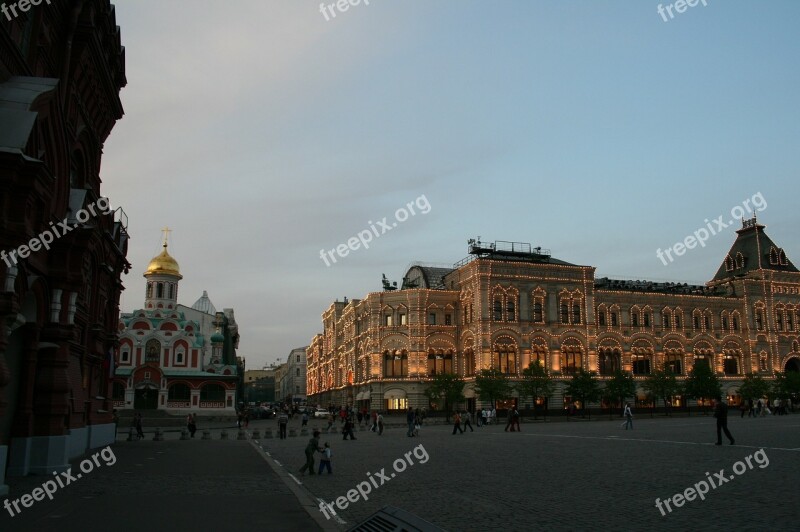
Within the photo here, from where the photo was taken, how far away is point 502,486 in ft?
52.8

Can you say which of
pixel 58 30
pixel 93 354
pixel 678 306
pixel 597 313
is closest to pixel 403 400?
pixel 597 313

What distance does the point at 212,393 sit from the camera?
73.8m

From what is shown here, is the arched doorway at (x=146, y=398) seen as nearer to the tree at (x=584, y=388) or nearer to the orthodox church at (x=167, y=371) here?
the orthodox church at (x=167, y=371)

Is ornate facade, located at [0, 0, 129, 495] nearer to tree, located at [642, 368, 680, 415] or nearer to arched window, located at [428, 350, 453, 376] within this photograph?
arched window, located at [428, 350, 453, 376]

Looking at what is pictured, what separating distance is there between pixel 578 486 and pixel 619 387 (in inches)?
2196

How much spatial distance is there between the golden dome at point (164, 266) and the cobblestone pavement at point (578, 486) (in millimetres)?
62462

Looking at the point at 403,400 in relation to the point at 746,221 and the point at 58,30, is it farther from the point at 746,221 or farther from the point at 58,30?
the point at 58,30

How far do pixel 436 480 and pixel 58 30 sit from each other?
54.5 feet

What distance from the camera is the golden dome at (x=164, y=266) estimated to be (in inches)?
3324

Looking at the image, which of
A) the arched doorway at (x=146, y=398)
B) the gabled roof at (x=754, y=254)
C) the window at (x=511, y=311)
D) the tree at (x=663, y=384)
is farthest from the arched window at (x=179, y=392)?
the gabled roof at (x=754, y=254)

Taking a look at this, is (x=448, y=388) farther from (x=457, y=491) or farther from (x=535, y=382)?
(x=457, y=491)

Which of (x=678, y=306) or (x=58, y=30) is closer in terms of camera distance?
(x=58, y=30)

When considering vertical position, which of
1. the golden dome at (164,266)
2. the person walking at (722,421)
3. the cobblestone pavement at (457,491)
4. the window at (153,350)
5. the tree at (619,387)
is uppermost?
the golden dome at (164,266)

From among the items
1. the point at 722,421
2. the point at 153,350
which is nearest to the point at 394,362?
the point at 153,350
